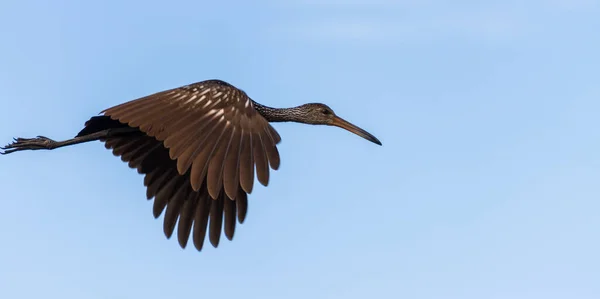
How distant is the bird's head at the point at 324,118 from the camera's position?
52.6ft

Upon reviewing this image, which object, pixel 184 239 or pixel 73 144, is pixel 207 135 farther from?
pixel 73 144

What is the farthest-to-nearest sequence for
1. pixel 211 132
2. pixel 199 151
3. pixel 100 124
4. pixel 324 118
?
pixel 324 118 < pixel 100 124 < pixel 211 132 < pixel 199 151

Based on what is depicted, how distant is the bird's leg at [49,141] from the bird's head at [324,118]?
240 centimetres

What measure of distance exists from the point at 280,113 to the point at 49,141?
2743mm

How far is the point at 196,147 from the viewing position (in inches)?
493

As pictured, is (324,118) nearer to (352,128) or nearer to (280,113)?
(352,128)

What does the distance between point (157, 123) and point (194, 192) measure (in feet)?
4.55

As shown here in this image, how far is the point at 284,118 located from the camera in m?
15.7

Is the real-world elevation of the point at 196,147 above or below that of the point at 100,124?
below

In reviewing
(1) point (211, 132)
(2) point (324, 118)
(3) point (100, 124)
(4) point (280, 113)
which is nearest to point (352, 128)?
(2) point (324, 118)

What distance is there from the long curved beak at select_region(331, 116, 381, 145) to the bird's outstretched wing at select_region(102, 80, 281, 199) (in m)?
2.89

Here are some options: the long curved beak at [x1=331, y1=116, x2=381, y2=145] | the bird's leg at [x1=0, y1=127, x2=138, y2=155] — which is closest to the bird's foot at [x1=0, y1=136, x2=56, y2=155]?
the bird's leg at [x1=0, y1=127, x2=138, y2=155]

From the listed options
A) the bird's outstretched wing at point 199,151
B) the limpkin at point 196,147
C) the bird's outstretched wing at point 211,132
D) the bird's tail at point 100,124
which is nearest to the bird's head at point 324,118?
the limpkin at point 196,147

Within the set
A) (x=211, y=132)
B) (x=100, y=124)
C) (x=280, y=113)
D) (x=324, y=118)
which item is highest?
(x=324, y=118)
